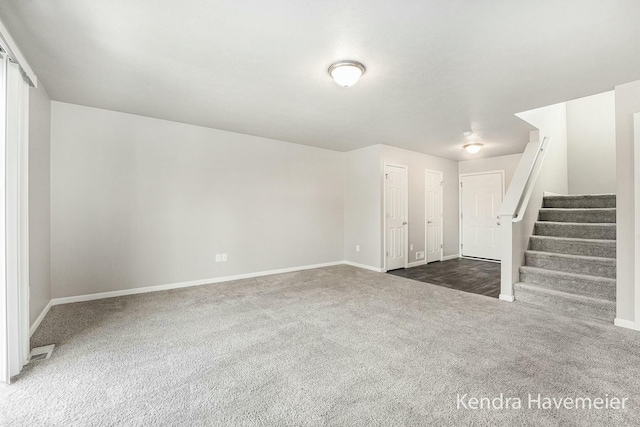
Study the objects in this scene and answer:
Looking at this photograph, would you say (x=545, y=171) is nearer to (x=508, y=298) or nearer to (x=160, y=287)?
(x=508, y=298)

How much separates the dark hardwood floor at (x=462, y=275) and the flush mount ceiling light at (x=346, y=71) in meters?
3.33

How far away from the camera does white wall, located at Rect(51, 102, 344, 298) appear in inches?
139

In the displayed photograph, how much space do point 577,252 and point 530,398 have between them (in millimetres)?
2998

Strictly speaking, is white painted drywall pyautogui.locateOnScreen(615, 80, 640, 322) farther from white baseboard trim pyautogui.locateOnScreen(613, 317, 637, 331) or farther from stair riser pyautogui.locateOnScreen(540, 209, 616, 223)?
stair riser pyautogui.locateOnScreen(540, 209, 616, 223)

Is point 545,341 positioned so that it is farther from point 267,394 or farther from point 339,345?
point 267,394

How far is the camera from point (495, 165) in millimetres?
6410

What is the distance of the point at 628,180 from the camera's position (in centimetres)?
286

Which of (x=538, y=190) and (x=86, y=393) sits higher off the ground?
(x=538, y=190)

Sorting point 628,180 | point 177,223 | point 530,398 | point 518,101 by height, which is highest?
point 518,101

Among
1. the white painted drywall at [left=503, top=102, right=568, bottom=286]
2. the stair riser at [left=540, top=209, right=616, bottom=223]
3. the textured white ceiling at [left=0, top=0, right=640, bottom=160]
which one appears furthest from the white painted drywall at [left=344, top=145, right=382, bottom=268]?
the stair riser at [left=540, top=209, right=616, bottom=223]

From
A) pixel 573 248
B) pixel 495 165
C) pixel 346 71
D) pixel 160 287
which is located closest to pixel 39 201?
pixel 160 287

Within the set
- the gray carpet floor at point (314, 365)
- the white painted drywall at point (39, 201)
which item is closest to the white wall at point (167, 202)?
the white painted drywall at point (39, 201)

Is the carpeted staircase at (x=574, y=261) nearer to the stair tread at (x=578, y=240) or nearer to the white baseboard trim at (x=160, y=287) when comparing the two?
the stair tread at (x=578, y=240)

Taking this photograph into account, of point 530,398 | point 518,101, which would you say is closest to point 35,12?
point 530,398
